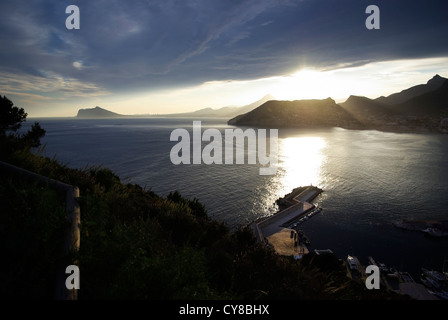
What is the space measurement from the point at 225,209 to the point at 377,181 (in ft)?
124

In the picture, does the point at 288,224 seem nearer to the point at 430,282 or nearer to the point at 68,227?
the point at 430,282

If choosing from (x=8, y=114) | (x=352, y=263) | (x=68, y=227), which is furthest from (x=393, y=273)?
(x=8, y=114)

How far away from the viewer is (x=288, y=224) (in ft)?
119

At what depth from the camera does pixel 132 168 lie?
5697 cm

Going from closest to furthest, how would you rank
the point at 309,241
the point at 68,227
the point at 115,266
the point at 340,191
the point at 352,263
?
the point at 115,266, the point at 68,227, the point at 352,263, the point at 309,241, the point at 340,191

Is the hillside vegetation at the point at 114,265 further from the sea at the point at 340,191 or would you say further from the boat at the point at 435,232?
the boat at the point at 435,232

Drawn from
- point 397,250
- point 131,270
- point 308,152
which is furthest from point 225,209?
point 308,152

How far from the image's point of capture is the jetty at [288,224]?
29.2 meters

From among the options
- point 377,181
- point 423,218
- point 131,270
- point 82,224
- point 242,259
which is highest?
point 82,224

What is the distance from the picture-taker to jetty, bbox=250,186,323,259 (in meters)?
29.2

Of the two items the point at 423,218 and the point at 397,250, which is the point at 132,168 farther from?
the point at 423,218

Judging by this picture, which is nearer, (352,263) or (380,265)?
(352,263)

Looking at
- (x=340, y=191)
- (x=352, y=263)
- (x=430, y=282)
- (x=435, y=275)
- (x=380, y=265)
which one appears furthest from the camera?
(x=340, y=191)

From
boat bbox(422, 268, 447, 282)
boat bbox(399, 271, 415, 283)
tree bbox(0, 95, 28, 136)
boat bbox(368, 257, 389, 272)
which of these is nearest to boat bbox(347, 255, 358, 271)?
boat bbox(368, 257, 389, 272)
